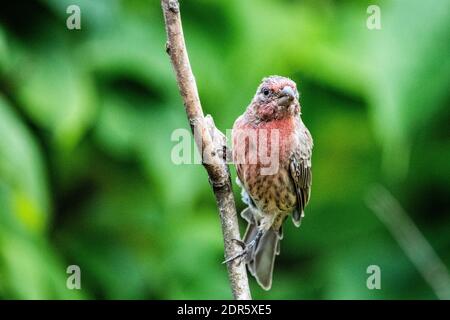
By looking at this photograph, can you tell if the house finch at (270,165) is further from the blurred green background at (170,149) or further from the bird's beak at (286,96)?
the blurred green background at (170,149)

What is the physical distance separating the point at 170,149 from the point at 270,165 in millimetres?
1075

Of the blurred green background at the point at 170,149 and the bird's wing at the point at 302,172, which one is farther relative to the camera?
the blurred green background at the point at 170,149

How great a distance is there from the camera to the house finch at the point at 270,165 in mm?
2227

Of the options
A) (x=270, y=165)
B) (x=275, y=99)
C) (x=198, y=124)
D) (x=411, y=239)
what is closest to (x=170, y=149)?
(x=270, y=165)

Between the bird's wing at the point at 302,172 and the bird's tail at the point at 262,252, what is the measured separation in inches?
5.2

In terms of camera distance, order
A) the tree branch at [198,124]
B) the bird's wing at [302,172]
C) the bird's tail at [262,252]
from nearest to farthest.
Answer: the tree branch at [198,124], the bird's wing at [302,172], the bird's tail at [262,252]

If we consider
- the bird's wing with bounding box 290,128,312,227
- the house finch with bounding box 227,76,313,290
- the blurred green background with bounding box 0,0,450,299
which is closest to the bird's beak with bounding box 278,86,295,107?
the house finch with bounding box 227,76,313,290

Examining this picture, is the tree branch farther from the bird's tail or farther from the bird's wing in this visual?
the bird's tail

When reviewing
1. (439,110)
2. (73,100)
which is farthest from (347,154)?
(73,100)

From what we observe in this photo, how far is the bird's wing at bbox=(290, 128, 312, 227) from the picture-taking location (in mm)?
2443

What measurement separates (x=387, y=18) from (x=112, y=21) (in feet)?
4.71

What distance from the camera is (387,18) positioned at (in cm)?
301

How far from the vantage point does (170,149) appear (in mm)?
3754

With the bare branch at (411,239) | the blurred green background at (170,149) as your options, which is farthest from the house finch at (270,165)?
the bare branch at (411,239)
